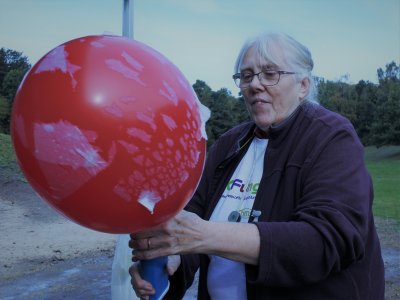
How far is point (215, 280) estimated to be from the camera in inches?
74.9

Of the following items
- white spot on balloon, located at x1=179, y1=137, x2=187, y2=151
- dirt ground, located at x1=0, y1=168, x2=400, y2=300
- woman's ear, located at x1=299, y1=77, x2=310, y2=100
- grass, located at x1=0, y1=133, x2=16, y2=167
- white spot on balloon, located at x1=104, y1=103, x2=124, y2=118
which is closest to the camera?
white spot on balloon, located at x1=104, y1=103, x2=124, y2=118

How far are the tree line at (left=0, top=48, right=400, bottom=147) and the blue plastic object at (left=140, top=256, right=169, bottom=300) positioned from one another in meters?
38.2

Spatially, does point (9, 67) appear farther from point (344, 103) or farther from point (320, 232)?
point (320, 232)

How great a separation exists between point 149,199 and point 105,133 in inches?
9.6

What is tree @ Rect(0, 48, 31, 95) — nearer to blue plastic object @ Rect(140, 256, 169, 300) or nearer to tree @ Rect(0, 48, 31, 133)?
tree @ Rect(0, 48, 31, 133)

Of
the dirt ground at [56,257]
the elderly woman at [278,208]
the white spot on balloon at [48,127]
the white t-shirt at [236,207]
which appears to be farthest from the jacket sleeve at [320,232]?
the dirt ground at [56,257]

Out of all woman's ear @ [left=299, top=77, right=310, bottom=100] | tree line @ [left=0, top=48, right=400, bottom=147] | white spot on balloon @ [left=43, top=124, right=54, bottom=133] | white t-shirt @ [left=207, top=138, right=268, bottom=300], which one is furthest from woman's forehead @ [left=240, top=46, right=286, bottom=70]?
tree line @ [left=0, top=48, right=400, bottom=147]

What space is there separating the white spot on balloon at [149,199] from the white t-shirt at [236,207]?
1.91 ft

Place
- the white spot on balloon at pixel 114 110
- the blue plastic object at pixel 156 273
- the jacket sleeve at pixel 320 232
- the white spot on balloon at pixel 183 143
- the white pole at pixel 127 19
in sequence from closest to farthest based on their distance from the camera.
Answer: the white spot on balloon at pixel 114 110
the white spot on balloon at pixel 183 143
the jacket sleeve at pixel 320 232
the blue plastic object at pixel 156 273
the white pole at pixel 127 19

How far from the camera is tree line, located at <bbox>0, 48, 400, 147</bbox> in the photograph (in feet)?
156

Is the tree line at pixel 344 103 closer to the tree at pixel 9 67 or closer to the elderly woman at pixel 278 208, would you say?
the tree at pixel 9 67

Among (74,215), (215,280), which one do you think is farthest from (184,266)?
(74,215)

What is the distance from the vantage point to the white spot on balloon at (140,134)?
1233mm

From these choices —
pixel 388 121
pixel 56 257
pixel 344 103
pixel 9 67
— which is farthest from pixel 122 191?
pixel 9 67
